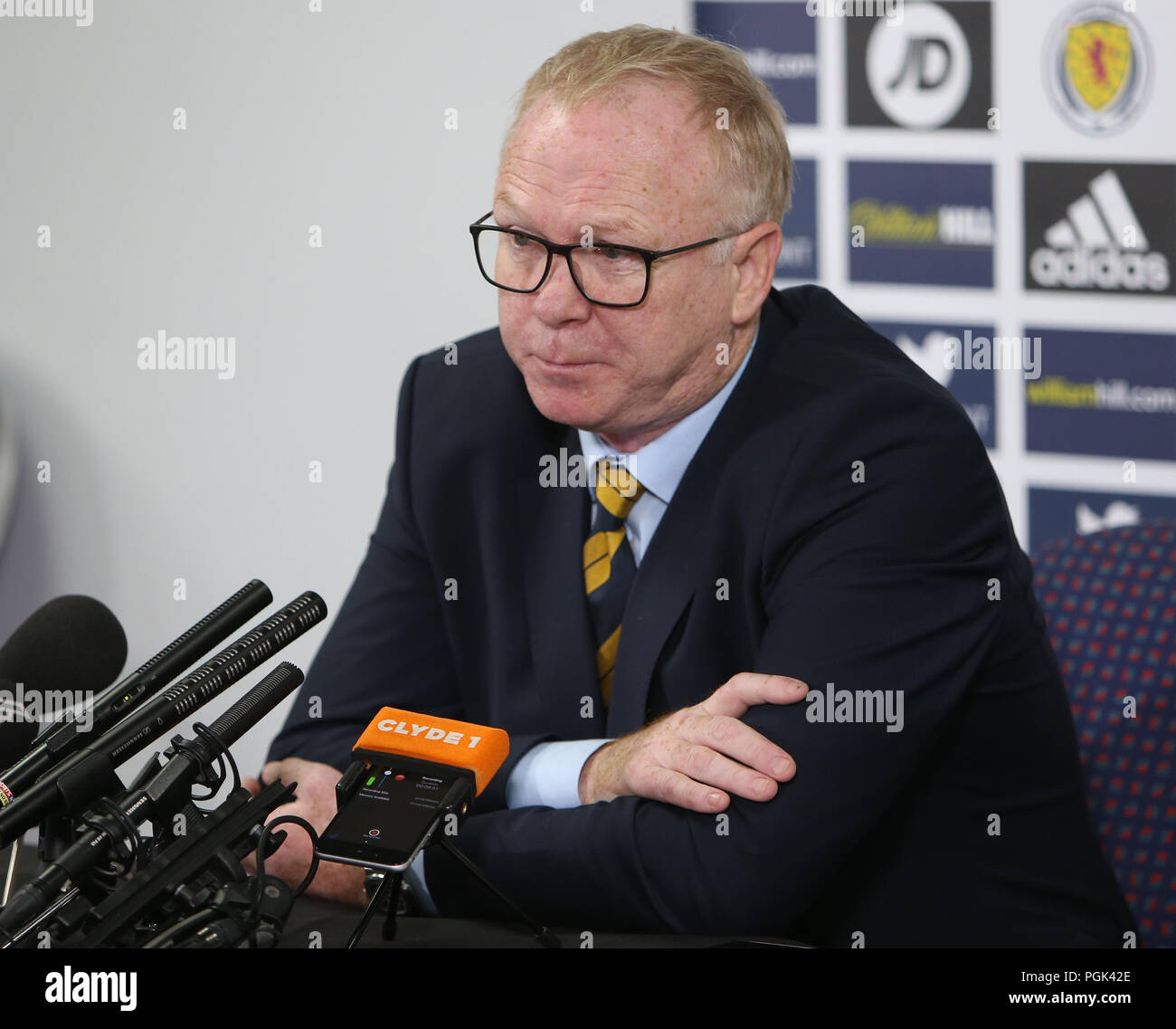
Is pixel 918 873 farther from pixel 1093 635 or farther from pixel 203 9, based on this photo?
pixel 203 9

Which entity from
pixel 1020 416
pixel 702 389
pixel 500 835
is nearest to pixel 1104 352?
pixel 1020 416

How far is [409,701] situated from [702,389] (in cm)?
59

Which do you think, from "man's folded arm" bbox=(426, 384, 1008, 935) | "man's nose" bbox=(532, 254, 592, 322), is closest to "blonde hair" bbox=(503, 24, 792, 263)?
"man's nose" bbox=(532, 254, 592, 322)

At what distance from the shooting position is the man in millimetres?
1569

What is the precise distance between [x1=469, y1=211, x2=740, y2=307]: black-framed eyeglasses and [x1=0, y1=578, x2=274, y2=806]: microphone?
598mm

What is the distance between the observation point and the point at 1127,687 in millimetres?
1903

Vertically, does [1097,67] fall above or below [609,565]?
above

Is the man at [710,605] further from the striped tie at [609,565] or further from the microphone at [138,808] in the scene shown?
the microphone at [138,808]

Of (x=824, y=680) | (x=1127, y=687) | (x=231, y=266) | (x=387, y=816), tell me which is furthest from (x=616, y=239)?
(x=231, y=266)

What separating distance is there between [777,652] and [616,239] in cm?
52

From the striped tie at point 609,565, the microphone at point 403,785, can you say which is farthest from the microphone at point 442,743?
the striped tie at point 609,565

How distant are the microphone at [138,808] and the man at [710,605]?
1.32ft

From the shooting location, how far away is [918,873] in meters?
1.76
